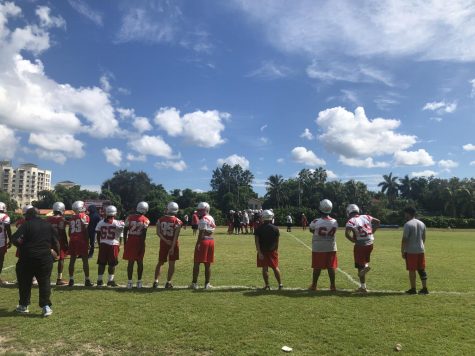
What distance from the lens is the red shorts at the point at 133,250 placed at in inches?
408

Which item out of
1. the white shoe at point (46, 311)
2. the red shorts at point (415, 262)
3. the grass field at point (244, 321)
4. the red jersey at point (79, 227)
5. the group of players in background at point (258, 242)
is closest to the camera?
the grass field at point (244, 321)

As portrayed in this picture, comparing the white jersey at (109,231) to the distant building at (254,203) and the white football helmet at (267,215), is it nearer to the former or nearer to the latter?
the white football helmet at (267,215)

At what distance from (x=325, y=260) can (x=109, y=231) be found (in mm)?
5377

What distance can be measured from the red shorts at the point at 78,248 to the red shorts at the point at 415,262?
7.91 metres

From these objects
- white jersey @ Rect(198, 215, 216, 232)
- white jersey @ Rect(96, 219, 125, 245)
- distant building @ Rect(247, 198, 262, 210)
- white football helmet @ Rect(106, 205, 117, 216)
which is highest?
distant building @ Rect(247, 198, 262, 210)

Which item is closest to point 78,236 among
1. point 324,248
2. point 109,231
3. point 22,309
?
point 109,231

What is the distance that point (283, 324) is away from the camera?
23.5ft

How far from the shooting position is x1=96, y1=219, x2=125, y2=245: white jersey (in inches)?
416

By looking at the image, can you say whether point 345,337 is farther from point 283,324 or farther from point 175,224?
point 175,224

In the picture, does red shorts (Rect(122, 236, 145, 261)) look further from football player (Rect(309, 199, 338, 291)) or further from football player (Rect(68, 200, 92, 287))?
football player (Rect(309, 199, 338, 291))

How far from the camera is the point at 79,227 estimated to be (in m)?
11.1

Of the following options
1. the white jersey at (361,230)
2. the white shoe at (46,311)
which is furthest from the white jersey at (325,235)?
the white shoe at (46,311)

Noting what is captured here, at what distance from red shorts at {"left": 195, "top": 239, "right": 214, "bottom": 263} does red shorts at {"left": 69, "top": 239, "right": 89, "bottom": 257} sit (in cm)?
300

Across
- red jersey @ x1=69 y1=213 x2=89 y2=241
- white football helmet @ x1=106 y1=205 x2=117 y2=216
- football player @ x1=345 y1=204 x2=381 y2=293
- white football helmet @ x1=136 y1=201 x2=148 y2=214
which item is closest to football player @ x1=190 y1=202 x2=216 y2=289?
white football helmet @ x1=136 y1=201 x2=148 y2=214
